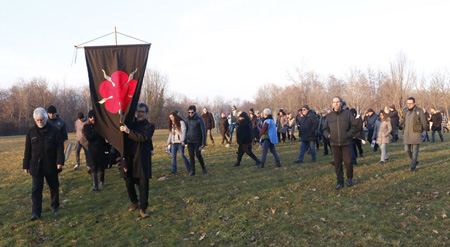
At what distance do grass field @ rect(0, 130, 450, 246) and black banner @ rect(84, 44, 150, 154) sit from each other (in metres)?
1.79

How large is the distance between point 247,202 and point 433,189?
422 cm

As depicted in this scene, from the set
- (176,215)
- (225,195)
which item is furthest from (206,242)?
Answer: (225,195)

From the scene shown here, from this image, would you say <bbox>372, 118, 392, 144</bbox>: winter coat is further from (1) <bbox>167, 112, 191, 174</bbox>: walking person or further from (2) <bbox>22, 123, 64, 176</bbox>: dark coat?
(2) <bbox>22, 123, 64, 176</bbox>: dark coat

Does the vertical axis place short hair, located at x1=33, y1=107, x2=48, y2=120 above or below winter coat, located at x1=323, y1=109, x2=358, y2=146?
above

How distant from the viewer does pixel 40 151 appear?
21.1ft

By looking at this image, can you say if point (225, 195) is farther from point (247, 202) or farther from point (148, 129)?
point (148, 129)

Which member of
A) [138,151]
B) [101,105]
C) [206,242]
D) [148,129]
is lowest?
[206,242]

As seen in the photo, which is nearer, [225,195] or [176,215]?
[176,215]

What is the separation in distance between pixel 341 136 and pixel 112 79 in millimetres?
5247

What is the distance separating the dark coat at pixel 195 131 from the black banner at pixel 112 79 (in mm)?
3823

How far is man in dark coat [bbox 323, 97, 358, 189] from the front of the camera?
26.2 ft

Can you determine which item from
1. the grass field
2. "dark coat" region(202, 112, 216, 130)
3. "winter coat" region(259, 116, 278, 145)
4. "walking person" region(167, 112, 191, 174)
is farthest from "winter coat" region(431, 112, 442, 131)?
"walking person" region(167, 112, 191, 174)

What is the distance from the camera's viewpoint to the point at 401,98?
40.8 metres

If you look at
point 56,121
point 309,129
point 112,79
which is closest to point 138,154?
point 112,79
